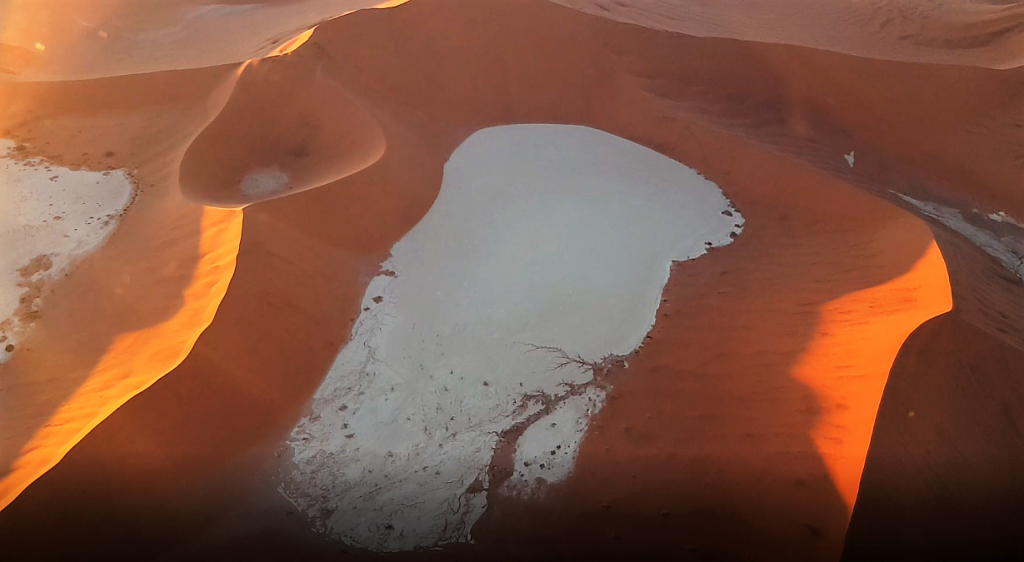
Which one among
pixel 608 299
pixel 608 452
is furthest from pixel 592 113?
pixel 608 452

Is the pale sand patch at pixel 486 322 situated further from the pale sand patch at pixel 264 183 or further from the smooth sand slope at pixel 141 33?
the smooth sand slope at pixel 141 33

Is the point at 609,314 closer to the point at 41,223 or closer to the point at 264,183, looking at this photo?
the point at 264,183

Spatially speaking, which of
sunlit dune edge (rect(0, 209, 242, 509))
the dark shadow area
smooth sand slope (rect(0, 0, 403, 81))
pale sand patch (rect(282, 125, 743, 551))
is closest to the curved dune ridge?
sunlit dune edge (rect(0, 209, 242, 509))

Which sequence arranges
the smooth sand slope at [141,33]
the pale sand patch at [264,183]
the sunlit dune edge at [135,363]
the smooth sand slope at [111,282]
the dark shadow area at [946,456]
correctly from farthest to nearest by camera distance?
the smooth sand slope at [141,33], the pale sand patch at [264,183], the smooth sand slope at [111,282], the sunlit dune edge at [135,363], the dark shadow area at [946,456]

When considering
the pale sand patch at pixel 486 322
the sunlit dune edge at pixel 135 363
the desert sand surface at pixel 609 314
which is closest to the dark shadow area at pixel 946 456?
the desert sand surface at pixel 609 314

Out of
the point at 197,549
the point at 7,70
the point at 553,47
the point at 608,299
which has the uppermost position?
the point at 553,47

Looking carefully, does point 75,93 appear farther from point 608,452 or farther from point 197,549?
point 608,452

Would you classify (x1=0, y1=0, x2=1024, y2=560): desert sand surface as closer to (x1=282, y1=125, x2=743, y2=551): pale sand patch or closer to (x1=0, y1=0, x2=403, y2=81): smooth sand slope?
(x1=282, y1=125, x2=743, y2=551): pale sand patch
